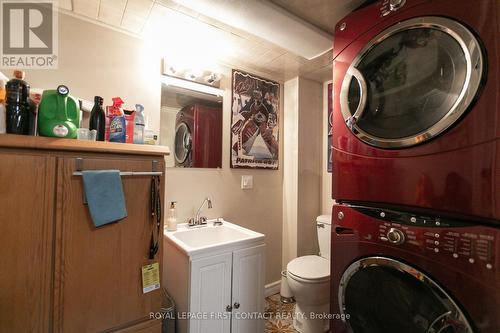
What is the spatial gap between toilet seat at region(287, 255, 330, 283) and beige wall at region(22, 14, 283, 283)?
556 mm

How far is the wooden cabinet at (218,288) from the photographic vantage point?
1259mm

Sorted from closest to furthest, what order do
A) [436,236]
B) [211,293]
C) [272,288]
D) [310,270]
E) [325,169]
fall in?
[436,236]
[211,293]
[310,270]
[272,288]
[325,169]

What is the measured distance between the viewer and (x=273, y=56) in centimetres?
Answer: 195

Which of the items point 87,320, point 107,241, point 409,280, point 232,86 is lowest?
point 87,320

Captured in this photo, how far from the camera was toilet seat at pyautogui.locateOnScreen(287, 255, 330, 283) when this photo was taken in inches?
62.9

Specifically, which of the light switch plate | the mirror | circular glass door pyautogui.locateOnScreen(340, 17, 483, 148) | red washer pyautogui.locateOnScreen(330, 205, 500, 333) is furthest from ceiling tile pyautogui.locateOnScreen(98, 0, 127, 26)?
red washer pyautogui.locateOnScreen(330, 205, 500, 333)

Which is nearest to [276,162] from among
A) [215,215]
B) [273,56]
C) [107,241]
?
[215,215]

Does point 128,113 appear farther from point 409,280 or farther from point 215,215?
point 409,280

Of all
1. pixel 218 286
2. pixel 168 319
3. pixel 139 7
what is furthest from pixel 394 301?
pixel 139 7

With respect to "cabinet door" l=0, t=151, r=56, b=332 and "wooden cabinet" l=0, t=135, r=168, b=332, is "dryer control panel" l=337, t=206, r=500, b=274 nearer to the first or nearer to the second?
"wooden cabinet" l=0, t=135, r=168, b=332

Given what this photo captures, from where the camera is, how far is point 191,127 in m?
1.88

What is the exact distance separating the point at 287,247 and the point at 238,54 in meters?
1.95

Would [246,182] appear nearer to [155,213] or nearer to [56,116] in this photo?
[155,213]

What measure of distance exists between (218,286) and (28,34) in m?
1.90
